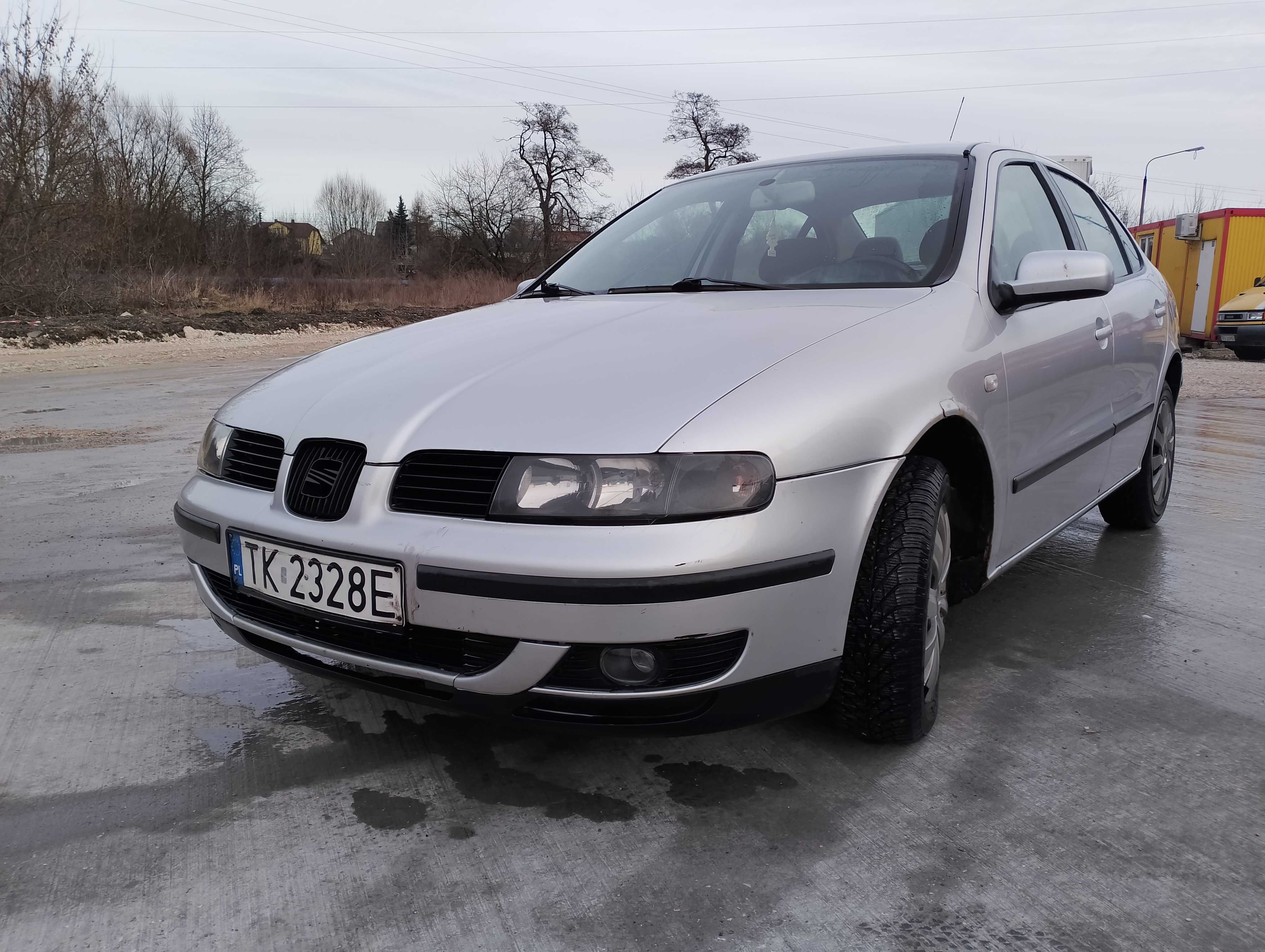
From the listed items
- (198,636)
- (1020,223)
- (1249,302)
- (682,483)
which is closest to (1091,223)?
(1020,223)

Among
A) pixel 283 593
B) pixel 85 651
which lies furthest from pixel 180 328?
pixel 283 593

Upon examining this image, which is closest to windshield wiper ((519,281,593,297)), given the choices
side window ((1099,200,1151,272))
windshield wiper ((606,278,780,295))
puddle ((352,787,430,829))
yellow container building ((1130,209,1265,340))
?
windshield wiper ((606,278,780,295))

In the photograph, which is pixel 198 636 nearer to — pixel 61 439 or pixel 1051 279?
pixel 1051 279

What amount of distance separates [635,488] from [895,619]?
668mm

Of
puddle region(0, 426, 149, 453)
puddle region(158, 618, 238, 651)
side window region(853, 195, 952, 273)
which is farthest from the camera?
puddle region(0, 426, 149, 453)

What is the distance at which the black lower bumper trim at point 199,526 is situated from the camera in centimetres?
225

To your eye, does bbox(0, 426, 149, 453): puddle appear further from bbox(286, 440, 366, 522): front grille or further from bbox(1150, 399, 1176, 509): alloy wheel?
bbox(1150, 399, 1176, 509): alloy wheel

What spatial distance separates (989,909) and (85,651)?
259 cm

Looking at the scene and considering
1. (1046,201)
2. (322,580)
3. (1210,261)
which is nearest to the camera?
(322,580)

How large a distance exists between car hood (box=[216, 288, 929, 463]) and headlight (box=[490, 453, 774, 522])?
4 cm

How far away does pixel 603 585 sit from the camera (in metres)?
1.76

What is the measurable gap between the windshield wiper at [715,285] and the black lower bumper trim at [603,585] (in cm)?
113

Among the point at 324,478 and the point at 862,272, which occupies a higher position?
the point at 862,272

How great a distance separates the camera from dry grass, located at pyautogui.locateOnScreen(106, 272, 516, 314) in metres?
22.7
